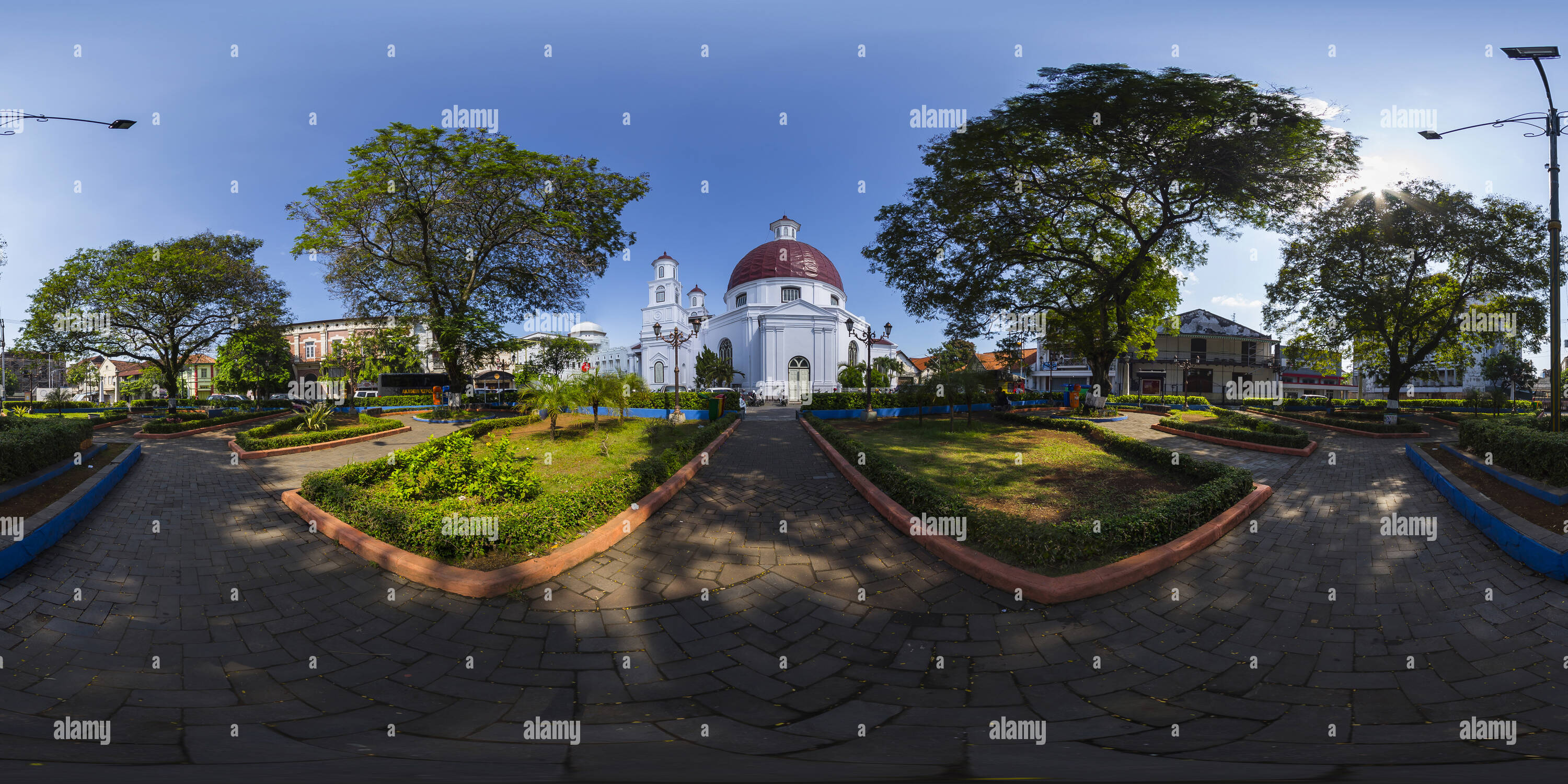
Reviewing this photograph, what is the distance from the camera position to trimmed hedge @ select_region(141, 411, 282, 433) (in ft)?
55.4

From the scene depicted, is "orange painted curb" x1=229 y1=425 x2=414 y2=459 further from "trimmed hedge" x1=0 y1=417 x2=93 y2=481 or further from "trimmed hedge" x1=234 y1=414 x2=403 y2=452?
"trimmed hedge" x1=0 y1=417 x2=93 y2=481

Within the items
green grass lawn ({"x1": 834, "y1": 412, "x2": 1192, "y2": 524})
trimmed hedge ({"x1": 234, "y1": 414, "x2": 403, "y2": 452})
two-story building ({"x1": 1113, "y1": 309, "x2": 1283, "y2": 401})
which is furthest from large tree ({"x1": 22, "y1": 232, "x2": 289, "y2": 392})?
two-story building ({"x1": 1113, "y1": 309, "x2": 1283, "y2": 401})

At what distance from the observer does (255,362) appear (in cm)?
2545

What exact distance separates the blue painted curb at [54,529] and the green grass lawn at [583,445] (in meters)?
4.37

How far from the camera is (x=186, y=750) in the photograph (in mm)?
2906

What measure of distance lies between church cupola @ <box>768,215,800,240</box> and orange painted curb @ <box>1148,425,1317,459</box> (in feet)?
138

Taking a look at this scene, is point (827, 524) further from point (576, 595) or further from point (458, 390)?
point (458, 390)

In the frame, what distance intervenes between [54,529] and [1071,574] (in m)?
10.8

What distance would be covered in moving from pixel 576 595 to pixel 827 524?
312 cm

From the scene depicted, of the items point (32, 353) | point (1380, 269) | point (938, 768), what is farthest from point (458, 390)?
point (1380, 269)

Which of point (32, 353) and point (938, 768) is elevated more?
point (32, 353)

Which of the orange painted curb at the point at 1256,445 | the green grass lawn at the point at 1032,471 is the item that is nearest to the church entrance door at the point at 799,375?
the green grass lawn at the point at 1032,471

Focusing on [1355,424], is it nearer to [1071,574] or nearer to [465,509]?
[1071,574]

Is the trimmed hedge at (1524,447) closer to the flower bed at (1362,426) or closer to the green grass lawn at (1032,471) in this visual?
the green grass lawn at (1032,471)
